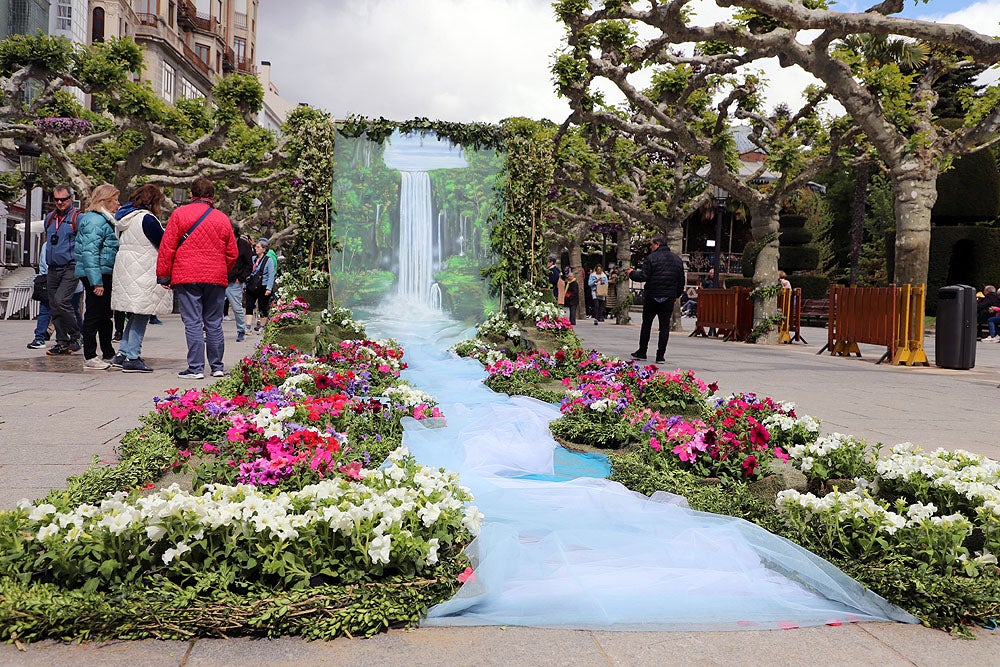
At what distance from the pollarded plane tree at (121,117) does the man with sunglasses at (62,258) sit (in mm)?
12640

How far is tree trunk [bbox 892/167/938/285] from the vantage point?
15750 millimetres

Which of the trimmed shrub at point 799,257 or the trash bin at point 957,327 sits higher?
the trimmed shrub at point 799,257

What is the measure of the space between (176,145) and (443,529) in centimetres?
2317

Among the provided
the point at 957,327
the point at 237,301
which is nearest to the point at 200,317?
the point at 237,301

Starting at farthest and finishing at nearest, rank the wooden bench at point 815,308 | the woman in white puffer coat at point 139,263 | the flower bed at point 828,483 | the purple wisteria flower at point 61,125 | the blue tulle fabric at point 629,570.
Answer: the wooden bench at point 815,308 → the purple wisteria flower at point 61,125 → the woman in white puffer coat at point 139,263 → the flower bed at point 828,483 → the blue tulle fabric at point 629,570

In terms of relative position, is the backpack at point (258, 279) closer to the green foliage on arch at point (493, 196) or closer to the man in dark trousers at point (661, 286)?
the green foliage on arch at point (493, 196)

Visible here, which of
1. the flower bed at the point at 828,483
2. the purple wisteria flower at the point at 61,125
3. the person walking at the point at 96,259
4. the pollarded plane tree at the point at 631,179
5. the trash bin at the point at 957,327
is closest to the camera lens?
the flower bed at the point at 828,483

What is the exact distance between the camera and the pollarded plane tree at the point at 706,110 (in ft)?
58.3

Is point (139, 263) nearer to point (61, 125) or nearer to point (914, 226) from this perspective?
point (914, 226)

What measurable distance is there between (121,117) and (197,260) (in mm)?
16138

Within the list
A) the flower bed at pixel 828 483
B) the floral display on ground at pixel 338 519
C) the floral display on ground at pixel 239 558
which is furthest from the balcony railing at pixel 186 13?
the floral display on ground at pixel 239 558

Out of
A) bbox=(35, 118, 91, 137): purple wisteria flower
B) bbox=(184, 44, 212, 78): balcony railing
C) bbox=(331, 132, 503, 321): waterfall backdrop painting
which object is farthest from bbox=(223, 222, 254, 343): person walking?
bbox=(184, 44, 212, 78): balcony railing

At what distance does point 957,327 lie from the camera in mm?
13695

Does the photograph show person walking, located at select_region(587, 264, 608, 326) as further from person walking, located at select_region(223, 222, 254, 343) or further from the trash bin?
person walking, located at select_region(223, 222, 254, 343)
